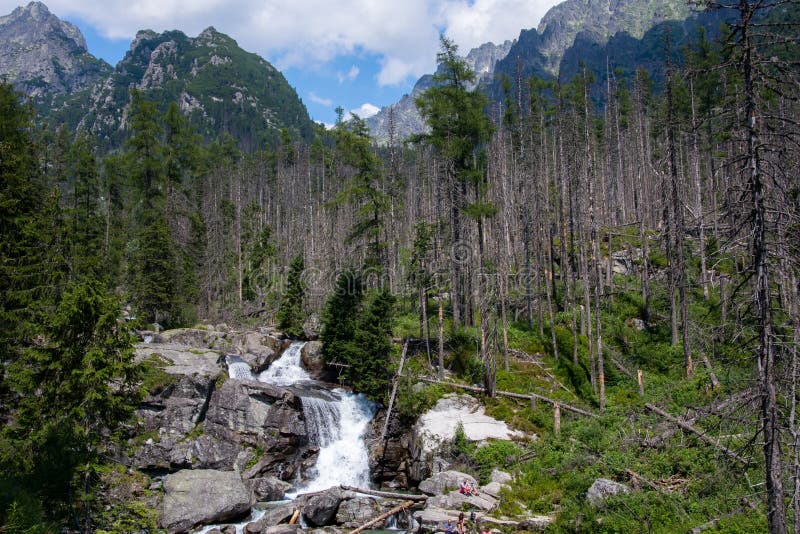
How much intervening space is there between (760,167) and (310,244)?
44.7 metres

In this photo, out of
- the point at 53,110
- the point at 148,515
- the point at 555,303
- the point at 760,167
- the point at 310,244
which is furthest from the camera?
the point at 53,110

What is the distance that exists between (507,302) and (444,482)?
17.8 m

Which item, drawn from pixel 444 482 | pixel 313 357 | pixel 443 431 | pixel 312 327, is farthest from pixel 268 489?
pixel 312 327

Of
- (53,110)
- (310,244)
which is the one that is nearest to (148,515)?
(310,244)

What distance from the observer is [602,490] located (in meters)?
13.5

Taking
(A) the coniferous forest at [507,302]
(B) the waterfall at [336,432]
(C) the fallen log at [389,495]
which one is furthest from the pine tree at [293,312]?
(C) the fallen log at [389,495]

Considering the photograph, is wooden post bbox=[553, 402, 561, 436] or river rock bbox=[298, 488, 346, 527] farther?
wooden post bbox=[553, 402, 561, 436]

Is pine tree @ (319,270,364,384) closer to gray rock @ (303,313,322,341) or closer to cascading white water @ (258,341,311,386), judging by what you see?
cascading white water @ (258,341,311,386)

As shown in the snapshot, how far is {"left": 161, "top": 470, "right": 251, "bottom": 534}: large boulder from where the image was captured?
1614cm

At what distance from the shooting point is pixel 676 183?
943 inches

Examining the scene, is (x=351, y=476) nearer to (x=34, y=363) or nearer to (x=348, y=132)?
(x=34, y=363)

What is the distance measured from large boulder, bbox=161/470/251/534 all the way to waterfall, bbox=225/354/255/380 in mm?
8347

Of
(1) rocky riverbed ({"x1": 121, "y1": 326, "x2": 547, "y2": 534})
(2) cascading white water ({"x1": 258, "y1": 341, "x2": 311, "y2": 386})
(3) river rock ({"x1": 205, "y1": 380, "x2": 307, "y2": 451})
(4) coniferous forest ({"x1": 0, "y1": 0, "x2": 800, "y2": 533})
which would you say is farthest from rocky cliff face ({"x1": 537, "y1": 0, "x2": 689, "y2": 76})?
(3) river rock ({"x1": 205, "y1": 380, "x2": 307, "y2": 451})

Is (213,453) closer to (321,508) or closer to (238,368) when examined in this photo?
(321,508)
